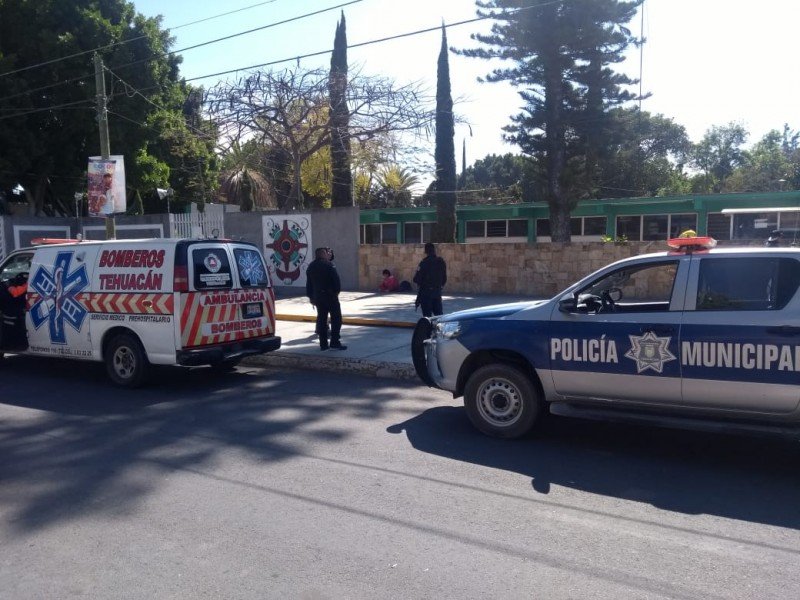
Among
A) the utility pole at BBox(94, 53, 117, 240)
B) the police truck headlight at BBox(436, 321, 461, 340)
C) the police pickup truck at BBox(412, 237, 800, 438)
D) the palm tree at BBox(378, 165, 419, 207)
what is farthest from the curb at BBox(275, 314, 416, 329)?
the palm tree at BBox(378, 165, 419, 207)

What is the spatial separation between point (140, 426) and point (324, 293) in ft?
14.5

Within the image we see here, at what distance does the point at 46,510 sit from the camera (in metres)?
5.11

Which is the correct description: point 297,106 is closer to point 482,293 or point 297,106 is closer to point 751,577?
point 482,293

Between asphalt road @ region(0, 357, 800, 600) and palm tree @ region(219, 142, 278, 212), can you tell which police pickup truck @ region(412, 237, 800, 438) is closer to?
asphalt road @ region(0, 357, 800, 600)

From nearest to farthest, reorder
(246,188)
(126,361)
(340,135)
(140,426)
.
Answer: (140,426) → (126,361) → (340,135) → (246,188)

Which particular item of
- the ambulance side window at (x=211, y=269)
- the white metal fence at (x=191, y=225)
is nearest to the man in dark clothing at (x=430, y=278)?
the ambulance side window at (x=211, y=269)

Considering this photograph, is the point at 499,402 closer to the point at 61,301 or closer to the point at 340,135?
the point at 61,301

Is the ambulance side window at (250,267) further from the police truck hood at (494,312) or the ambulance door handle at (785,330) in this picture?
the ambulance door handle at (785,330)

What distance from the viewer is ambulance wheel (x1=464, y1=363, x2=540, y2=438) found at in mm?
6641

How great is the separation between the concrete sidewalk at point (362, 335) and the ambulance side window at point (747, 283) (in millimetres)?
4699

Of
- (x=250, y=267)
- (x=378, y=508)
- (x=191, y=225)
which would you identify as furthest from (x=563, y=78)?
(x=378, y=508)

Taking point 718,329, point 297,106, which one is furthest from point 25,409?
point 297,106

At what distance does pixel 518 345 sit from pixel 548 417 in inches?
55.7

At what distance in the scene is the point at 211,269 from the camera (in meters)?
9.19
